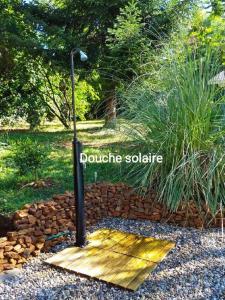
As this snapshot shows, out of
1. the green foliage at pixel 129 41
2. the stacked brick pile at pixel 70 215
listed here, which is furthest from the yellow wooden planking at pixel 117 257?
the green foliage at pixel 129 41

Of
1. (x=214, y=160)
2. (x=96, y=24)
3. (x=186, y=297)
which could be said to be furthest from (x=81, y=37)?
(x=186, y=297)

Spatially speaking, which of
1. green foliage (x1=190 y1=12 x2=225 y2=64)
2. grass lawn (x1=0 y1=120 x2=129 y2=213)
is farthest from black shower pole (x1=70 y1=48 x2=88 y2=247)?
green foliage (x1=190 y1=12 x2=225 y2=64)

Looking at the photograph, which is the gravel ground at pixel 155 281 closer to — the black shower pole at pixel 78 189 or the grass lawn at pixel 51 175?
the black shower pole at pixel 78 189

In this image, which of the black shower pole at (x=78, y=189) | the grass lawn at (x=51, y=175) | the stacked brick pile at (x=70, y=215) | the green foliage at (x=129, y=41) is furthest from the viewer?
the green foliage at (x=129, y=41)

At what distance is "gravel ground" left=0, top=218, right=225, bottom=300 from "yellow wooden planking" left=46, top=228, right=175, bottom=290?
0.16 feet

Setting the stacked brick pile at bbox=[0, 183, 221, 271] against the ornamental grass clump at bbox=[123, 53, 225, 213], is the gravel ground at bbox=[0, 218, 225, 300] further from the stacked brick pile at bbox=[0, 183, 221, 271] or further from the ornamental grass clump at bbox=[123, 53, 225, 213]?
the ornamental grass clump at bbox=[123, 53, 225, 213]

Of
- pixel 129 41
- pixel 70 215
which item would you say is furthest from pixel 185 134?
pixel 129 41

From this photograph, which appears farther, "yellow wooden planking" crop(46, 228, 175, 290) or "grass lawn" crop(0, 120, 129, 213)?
"grass lawn" crop(0, 120, 129, 213)

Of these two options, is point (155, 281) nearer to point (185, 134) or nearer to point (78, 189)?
point (78, 189)

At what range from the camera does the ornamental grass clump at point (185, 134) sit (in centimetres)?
273

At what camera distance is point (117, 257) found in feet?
7.00

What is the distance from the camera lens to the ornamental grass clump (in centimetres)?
273

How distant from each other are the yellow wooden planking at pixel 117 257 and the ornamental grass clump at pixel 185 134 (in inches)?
21.6

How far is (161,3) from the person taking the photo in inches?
241
